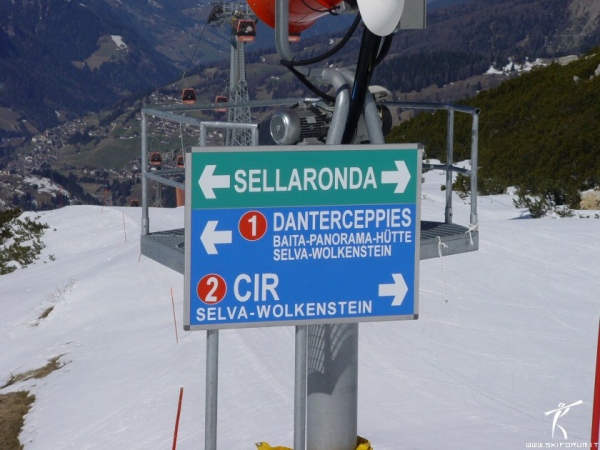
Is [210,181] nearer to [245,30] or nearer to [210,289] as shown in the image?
[210,289]

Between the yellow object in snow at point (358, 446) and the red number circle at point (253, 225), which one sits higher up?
the red number circle at point (253, 225)

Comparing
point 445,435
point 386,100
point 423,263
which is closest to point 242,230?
point 386,100

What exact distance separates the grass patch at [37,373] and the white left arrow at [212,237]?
719 cm

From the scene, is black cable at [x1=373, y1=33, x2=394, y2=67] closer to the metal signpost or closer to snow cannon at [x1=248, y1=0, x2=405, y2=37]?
snow cannon at [x1=248, y1=0, x2=405, y2=37]

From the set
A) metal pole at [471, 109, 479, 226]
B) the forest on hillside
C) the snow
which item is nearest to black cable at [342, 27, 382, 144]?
metal pole at [471, 109, 479, 226]

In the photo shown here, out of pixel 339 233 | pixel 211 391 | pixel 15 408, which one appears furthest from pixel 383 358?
pixel 339 233

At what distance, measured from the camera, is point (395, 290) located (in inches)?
200

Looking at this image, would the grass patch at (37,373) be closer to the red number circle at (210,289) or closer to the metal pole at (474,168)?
the metal pole at (474,168)

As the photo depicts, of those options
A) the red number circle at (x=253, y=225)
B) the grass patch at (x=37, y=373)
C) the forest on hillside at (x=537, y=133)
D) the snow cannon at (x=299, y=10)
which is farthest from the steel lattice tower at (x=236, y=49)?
the red number circle at (x=253, y=225)

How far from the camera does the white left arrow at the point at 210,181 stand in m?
4.81

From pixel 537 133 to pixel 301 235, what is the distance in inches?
1175

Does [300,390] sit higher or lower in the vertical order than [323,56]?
lower

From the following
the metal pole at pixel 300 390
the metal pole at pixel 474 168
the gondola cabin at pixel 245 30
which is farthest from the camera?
the gondola cabin at pixel 245 30

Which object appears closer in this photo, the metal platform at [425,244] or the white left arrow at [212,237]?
the white left arrow at [212,237]
